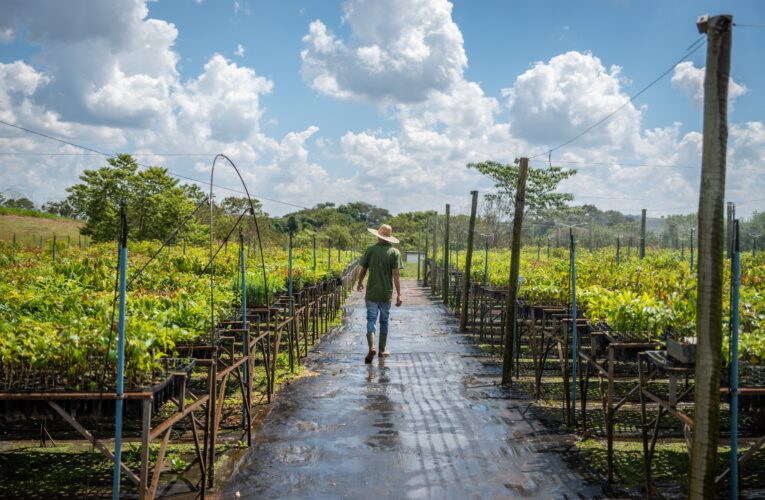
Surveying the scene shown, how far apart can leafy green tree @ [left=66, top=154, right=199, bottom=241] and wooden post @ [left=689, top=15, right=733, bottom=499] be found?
94.0 feet

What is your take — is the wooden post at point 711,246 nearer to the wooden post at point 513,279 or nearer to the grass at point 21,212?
the wooden post at point 513,279

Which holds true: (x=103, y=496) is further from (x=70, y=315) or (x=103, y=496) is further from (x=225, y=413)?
(x=225, y=413)

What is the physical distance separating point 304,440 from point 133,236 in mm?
26076

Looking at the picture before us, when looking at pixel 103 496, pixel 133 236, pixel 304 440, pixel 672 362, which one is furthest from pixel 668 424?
pixel 133 236

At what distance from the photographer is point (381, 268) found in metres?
9.66

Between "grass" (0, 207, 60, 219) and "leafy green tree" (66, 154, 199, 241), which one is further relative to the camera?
"grass" (0, 207, 60, 219)

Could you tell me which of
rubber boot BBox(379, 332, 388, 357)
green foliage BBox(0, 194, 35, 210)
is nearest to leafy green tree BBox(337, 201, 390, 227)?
green foliage BBox(0, 194, 35, 210)

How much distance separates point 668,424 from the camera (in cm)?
680

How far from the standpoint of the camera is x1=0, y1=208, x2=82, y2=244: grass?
47031 millimetres

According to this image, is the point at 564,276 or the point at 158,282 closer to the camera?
the point at 158,282

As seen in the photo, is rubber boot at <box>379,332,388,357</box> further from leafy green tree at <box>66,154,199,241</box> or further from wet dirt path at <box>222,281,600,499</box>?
leafy green tree at <box>66,154,199,241</box>

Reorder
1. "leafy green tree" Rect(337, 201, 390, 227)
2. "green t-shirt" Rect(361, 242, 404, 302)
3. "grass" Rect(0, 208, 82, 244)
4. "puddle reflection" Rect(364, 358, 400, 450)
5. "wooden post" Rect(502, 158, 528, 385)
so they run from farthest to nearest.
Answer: "leafy green tree" Rect(337, 201, 390, 227) < "grass" Rect(0, 208, 82, 244) < "green t-shirt" Rect(361, 242, 404, 302) < "wooden post" Rect(502, 158, 528, 385) < "puddle reflection" Rect(364, 358, 400, 450)

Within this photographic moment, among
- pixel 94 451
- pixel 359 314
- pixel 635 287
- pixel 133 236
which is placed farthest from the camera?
pixel 133 236

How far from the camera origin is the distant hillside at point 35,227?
47031 mm
